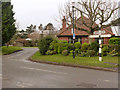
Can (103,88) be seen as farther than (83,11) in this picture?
No

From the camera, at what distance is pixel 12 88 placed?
6059mm

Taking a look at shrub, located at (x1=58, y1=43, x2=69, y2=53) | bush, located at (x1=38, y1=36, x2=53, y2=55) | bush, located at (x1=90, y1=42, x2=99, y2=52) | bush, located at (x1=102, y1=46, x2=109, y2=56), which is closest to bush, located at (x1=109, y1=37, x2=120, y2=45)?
bush, located at (x1=102, y1=46, x2=109, y2=56)

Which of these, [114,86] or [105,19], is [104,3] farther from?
[114,86]

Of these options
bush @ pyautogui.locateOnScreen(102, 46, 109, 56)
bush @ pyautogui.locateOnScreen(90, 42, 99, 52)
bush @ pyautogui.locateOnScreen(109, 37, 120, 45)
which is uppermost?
bush @ pyautogui.locateOnScreen(109, 37, 120, 45)

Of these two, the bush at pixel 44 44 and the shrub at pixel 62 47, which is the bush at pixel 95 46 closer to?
the shrub at pixel 62 47

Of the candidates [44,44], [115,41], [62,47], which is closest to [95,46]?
[115,41]

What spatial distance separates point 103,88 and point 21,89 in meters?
2.95

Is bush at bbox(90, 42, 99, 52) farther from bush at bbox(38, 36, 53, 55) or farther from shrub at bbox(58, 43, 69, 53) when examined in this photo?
bush at bbox(38, 36, 53, 55)

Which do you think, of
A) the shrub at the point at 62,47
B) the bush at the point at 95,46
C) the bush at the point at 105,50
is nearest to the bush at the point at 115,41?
the bush at the point at 105,50

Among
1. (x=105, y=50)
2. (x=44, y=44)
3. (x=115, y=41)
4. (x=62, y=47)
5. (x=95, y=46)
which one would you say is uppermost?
(x=115, y=41)

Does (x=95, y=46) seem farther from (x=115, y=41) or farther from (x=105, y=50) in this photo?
(x=115, y=41)

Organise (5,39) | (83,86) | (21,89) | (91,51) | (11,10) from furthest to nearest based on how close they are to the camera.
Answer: (11,10) < (5,39) < (91,51) < (83,86) < (21,89)

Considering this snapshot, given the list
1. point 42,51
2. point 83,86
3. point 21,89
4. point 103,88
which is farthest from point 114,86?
point 42,51

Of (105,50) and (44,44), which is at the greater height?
(44,44)
